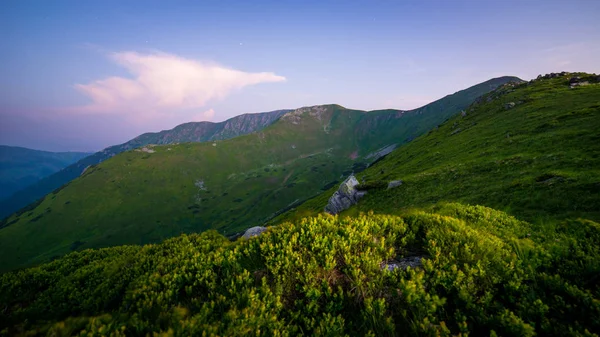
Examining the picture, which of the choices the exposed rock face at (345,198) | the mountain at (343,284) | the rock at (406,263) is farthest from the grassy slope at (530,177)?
the rock at (406,263)

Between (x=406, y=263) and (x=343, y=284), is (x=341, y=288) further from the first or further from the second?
(x=406, y=263)

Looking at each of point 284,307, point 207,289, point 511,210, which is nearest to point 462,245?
point 284,307

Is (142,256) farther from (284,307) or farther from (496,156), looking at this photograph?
(496,156)

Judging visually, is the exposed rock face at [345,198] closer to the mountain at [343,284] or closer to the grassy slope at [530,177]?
the grassy slope at [530,177]

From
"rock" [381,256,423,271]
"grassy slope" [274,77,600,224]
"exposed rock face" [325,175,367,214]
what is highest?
"rock" [381,256,423,271]

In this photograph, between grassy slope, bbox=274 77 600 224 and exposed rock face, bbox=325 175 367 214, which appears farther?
exposed rock face, bbox=325 175 367 214

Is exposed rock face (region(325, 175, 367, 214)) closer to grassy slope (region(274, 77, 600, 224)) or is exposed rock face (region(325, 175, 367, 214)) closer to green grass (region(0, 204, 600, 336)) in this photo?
grassy slope (region(274, 77, 600, 224))

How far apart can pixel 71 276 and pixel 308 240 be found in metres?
10.1

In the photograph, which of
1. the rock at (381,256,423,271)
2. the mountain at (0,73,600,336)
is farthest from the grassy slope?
the rock at (381,256,423,271)

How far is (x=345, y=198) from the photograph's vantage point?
2087 inches

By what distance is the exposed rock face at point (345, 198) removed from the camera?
50.9 meters

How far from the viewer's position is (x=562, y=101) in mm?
67250

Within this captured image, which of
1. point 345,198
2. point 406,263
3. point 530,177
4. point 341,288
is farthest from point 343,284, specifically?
point 345,198

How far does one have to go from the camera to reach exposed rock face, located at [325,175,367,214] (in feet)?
167
